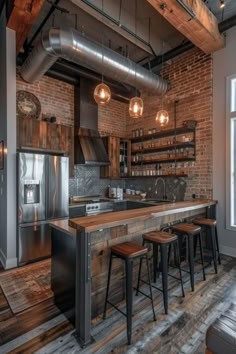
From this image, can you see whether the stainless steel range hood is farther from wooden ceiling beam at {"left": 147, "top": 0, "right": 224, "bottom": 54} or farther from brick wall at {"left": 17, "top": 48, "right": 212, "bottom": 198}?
wooden ceiling beam at {"left": 147, "top": 0, "right": 224, "bottom": 54}

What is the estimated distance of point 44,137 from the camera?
3826 millimetres

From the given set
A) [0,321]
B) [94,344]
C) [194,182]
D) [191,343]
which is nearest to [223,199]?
[194,182]

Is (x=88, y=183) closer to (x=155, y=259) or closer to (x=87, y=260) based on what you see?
(x=155, y=259)

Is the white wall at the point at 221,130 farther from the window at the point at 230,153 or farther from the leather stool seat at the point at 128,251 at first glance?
the leather stool seat at the point at 128,251

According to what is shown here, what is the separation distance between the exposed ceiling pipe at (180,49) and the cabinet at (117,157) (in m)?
1.89

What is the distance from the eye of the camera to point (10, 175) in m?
3.26

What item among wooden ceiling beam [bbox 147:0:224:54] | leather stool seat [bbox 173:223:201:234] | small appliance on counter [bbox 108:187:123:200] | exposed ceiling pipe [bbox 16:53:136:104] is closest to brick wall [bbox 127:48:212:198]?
wooden ceiling beam [bbox 147:0:224:54]

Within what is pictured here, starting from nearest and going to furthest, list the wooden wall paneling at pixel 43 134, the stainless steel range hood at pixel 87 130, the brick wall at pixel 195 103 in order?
the wooden wall paneling at pixel 43 134, the brick wall at pixel 195 103, the stainless steel range hood at pixel 87 130

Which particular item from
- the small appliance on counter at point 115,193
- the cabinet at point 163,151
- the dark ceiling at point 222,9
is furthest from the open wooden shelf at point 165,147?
the dark ceiling at point 222,9

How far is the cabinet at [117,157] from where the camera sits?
4.96 metres

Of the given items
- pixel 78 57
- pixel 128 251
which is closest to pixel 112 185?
pixel 78 57

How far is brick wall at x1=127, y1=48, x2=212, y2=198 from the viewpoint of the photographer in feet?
12.8

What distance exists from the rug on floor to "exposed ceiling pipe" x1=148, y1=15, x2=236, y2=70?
4550mm

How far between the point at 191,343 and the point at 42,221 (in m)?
2.67
